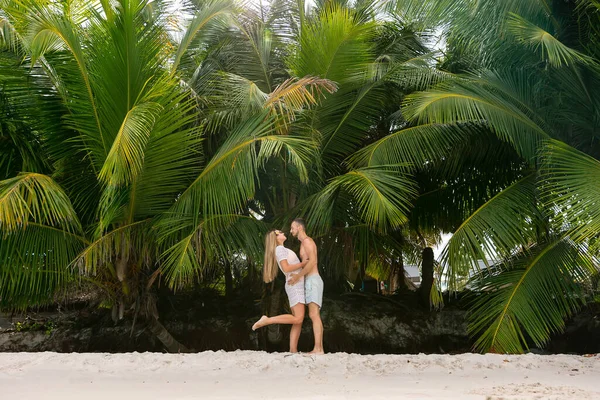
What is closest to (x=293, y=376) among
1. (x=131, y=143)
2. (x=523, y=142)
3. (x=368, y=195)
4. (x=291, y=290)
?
(x=291, y=290)

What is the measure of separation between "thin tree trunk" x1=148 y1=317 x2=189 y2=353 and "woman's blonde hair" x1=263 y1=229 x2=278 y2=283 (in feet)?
9.21

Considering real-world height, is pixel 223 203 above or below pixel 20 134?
below

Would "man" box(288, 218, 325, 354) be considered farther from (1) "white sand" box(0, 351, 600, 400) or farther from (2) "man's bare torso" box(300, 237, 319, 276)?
(1) "white sand" box(0, 351, 600, 400)

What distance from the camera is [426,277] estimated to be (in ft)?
39.6

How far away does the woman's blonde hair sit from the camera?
804 cm

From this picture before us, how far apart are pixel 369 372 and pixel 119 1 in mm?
4847

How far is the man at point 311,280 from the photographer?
7.60m

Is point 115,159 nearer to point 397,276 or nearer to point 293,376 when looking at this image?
point 293,376

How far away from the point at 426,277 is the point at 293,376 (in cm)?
605

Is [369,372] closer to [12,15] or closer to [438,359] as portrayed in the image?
[438,359]

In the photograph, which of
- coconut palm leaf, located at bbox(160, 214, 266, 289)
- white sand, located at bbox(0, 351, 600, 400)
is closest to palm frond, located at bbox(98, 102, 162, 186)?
coconut palm leaf, located at bbox(160, 214, 266, 289)

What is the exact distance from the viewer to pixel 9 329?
1260cm

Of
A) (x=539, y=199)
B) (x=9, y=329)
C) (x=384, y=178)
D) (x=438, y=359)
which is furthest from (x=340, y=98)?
(x=9, y=329)

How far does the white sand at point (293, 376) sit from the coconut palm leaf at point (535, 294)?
34.0 inches
